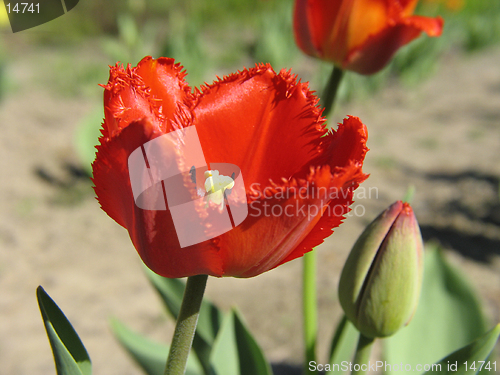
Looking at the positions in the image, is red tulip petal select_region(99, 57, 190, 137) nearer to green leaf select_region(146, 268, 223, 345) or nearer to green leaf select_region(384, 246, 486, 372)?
green leaf select_region(146, 268, 223, 345)

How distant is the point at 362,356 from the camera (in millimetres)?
490

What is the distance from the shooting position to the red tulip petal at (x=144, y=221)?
27 centimetres

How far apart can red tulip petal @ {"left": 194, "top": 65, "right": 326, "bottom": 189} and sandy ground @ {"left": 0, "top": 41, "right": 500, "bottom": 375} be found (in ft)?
3.28

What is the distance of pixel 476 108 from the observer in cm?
327

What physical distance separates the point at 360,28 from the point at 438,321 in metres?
0.51

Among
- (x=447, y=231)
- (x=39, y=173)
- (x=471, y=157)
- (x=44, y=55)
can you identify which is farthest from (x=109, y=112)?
(x=44, y=55)

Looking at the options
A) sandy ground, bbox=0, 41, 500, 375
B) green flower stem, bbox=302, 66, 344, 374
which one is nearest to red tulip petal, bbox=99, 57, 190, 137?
green flower stem, bbox=302, 66, 344, 374

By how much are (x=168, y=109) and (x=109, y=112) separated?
85 mm

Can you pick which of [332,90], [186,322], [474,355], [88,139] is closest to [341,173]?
[186,322]

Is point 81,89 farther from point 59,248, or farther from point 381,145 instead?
point 381,145

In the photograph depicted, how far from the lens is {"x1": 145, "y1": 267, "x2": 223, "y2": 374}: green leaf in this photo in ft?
2.26

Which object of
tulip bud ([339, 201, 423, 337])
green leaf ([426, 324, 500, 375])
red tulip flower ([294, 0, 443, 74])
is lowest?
green leaf ([426, 324, 500, 375])

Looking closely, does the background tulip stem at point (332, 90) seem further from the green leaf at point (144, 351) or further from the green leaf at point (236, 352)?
the green leaf at point (144, 351)

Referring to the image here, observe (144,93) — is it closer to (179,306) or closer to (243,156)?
(243,156)
